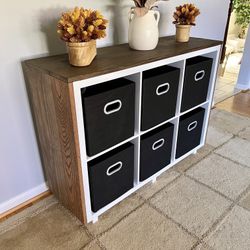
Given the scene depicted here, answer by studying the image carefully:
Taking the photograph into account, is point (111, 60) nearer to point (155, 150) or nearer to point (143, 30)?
point (143, 30)

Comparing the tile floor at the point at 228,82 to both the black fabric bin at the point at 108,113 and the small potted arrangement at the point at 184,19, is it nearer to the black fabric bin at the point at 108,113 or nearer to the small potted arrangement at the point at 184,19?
the small potted arrangement at the point at 184,19

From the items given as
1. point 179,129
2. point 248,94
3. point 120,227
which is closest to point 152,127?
point 179,129

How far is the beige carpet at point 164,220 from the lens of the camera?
1.23 meters

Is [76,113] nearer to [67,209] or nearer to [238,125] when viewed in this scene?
[67,209]

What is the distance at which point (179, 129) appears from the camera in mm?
1608

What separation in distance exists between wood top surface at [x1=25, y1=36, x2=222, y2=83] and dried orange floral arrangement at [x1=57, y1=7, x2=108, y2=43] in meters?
0.12

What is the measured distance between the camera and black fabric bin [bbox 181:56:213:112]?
1.45m

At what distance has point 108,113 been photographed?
1.10 meters

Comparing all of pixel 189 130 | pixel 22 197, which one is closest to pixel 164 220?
pixel 189 130

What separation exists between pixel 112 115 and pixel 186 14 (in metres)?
0.85

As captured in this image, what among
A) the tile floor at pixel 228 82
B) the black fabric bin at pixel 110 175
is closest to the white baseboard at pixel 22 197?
the black fabric bin at pixel 110 175

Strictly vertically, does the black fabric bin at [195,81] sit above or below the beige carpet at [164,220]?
above

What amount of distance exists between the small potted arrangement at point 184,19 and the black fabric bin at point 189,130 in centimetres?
50

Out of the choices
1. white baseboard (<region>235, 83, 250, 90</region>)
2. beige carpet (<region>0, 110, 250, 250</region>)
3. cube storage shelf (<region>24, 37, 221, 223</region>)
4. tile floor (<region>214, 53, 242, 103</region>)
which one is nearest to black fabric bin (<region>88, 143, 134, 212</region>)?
cube storage shelf (<region>24, 37, 221, 223</region>)
